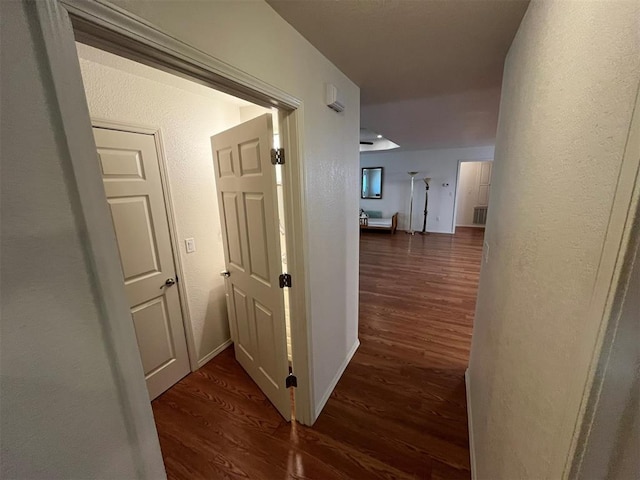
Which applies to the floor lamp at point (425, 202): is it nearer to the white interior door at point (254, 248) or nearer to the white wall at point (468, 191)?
the white wall at point (468, 191)

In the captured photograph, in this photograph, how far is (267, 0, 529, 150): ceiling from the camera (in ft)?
3.62

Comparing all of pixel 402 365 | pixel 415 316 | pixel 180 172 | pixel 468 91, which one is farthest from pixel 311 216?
pixel 415 316

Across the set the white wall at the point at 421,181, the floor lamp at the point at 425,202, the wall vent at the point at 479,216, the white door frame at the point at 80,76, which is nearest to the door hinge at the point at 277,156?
the white door frame at the point at 80,76

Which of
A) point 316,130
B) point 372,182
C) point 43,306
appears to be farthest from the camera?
point 372,182

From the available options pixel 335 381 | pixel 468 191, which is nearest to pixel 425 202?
pixel 468 191

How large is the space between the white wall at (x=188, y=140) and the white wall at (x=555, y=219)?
2.04m

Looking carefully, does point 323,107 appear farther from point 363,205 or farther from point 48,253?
point 363,205

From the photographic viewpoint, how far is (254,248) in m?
1.71

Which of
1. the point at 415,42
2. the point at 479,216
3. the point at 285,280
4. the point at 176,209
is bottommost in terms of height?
the point at 479,216

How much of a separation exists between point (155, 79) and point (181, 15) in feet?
4.35

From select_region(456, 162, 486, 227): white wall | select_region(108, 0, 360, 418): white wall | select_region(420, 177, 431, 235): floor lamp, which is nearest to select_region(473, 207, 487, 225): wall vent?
select_region(456, 162, 486, 227): white wall

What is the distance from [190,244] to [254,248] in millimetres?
782

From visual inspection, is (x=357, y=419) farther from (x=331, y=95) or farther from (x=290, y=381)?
(x=331, y=95)

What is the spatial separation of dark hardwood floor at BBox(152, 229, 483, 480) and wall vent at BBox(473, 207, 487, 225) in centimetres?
624
